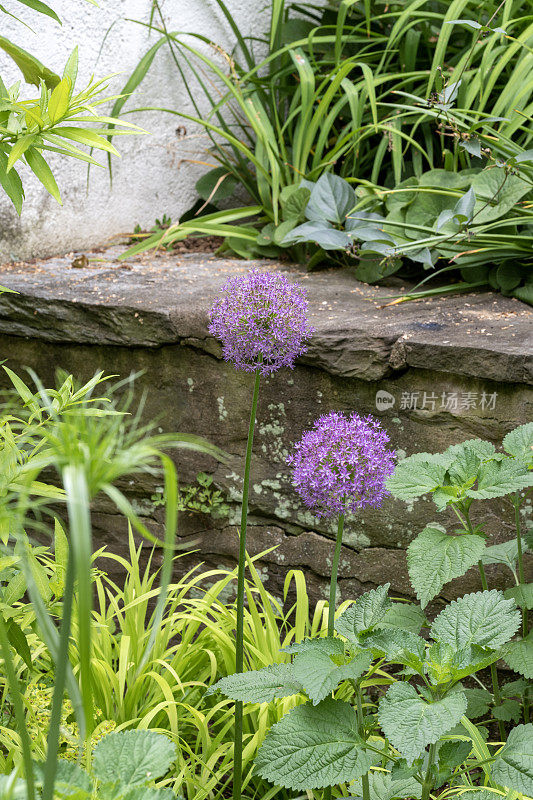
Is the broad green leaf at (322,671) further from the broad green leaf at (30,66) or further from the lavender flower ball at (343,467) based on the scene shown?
the broad green leaf at (30,66)

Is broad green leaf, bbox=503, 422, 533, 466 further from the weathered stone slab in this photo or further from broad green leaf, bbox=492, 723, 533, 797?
broad green leaf, bbox=492, 723, 533, 797

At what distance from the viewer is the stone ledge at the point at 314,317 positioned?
1.83 m

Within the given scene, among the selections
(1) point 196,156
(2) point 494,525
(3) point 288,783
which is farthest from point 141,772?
(1) point 196,156

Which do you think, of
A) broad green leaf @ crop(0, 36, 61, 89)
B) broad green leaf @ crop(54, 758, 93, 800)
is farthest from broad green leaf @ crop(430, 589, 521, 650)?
broad green leaf @ crop(0, 36, 61, 89)

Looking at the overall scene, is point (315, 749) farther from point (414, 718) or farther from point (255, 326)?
point (255, 326)

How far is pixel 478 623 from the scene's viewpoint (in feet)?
3.85

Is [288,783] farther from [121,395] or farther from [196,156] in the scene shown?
[196,156]

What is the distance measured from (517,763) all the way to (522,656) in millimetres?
352

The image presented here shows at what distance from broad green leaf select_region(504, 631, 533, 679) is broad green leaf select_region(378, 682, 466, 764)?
0.40m

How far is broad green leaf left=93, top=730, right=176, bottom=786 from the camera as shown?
2.76 feet

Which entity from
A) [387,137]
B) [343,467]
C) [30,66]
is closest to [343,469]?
[343,467]

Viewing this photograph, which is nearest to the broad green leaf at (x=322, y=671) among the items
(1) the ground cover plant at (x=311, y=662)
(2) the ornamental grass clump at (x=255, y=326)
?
(1) the ground cover plant at (x=311, y=662)

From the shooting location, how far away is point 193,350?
2.13 meters

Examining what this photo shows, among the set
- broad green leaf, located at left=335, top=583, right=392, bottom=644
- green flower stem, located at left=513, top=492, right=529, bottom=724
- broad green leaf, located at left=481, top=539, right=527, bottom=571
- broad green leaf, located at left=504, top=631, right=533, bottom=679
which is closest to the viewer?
broad green leaf, located at left=335, top=583, right=392, bottom=644
